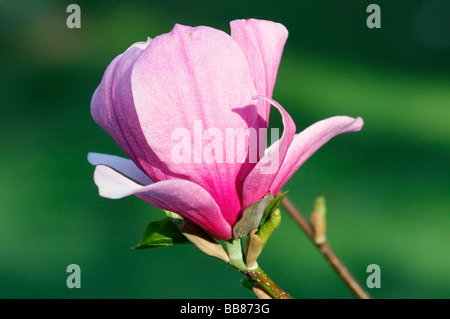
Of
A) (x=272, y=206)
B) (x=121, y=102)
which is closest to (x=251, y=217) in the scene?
(x=272, y=206)

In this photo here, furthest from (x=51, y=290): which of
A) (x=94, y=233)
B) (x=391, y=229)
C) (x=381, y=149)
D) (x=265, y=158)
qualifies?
(x=265, y=158)

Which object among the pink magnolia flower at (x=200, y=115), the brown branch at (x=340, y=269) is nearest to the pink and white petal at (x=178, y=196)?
the pink magnolia flower at (x=200, y=115)

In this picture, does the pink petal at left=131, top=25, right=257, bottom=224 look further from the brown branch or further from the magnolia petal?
the brown branch

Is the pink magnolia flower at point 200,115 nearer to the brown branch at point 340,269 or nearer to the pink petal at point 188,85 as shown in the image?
the pink petal at point 188,85

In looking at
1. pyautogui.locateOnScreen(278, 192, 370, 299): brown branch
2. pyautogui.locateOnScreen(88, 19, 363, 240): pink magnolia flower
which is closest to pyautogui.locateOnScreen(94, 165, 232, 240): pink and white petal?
pyautogui.locateOnScreen(88, 19, 363, 240): pink magnolia flower

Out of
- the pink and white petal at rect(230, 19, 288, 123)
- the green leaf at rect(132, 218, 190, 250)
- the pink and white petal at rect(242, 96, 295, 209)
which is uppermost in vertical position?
the pink and white petal at rect(230, 19, 288, 123)
